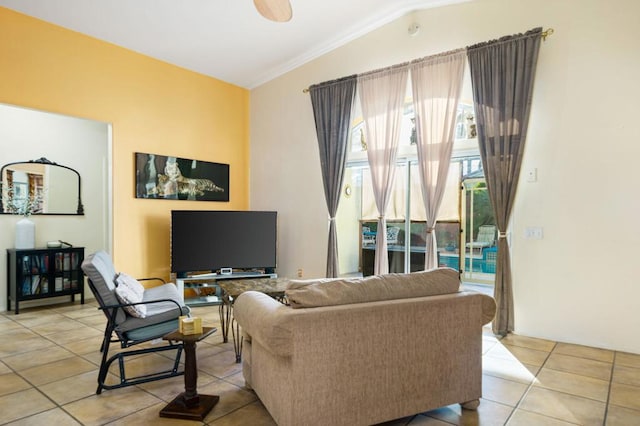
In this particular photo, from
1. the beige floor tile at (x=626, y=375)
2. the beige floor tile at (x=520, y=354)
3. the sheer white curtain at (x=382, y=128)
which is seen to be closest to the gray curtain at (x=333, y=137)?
the sheer white curtain at (x=382, y=128)

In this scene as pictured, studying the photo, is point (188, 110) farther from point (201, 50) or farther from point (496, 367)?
point (496, 367)

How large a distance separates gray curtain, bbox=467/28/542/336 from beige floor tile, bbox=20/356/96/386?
3844 mm

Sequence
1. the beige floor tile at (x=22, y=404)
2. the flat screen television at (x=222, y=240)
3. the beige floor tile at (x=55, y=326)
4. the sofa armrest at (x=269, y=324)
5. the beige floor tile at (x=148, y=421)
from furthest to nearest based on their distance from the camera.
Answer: the flat screen television at (x=222, y=240) < the beige floor tile at (x=55, y=326) < the beige floor tile at (x=22, y=404) < the beige floor tile at (x=148, y=421) < the sofa armrest at (x=269, y=324)

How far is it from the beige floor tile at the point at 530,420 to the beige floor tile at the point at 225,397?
1.64m

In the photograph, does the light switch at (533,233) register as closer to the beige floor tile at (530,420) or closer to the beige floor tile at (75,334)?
the beige floor tile at (530,420)

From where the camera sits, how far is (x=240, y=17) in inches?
179

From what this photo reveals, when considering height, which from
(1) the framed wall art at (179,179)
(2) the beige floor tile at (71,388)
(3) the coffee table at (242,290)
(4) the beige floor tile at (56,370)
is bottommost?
(2) the beige floor tile at (71,388)

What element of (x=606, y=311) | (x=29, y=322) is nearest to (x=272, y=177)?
(x=29, y=322)

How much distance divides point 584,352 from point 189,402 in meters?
3.41

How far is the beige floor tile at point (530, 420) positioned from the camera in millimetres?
2285

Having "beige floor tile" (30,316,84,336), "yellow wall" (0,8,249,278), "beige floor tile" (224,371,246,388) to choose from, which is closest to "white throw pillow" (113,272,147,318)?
"beige floor tile" (224,371,246,388)

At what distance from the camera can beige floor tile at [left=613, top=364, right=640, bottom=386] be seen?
2.88 metres

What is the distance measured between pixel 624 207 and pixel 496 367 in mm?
1903

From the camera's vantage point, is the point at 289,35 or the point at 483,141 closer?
the point at 483,141
